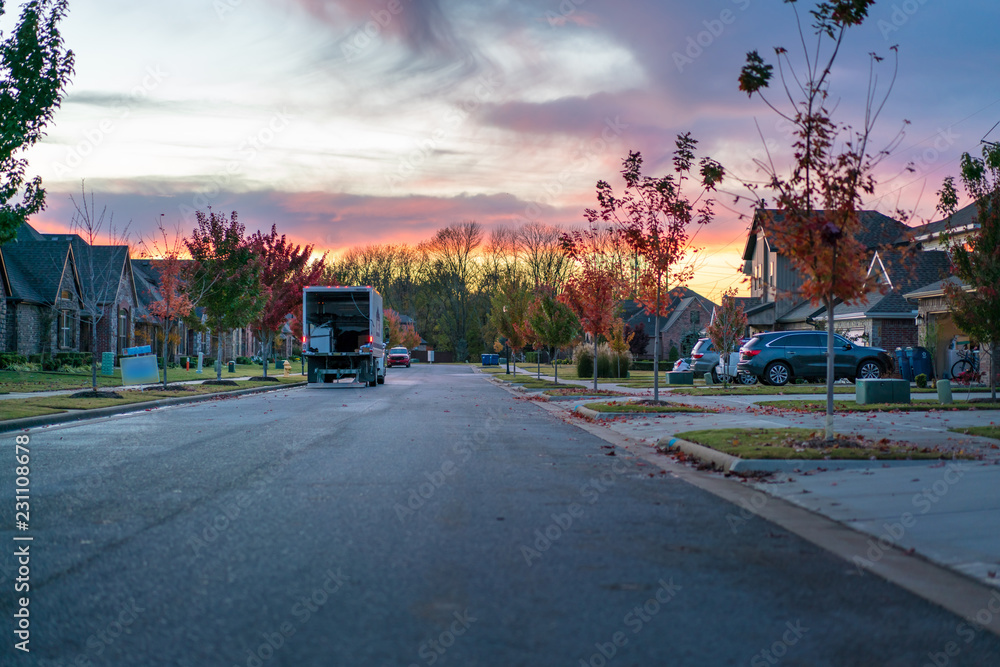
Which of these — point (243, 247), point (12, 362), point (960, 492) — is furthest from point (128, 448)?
point (12, 362)

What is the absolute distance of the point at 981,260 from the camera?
60.5 feet

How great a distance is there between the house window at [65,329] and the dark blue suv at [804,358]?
106 ft

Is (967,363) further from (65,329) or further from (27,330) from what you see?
(65,329)

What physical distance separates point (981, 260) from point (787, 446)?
35.1 ft

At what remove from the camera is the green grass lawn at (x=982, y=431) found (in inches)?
478

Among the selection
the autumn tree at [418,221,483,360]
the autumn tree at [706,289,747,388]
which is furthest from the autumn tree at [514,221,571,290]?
the autumn tree at [706,289,747,388]

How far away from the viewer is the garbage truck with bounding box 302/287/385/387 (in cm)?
A: 3156

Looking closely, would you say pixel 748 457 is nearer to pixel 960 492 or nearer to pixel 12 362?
pixel 960 492

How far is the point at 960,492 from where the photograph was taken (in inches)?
315

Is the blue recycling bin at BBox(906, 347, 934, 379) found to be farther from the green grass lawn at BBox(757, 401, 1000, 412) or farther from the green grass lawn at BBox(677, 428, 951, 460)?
the green grass lawn at BBox(677, 428, 951, 460)

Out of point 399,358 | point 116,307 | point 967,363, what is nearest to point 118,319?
point 116,307

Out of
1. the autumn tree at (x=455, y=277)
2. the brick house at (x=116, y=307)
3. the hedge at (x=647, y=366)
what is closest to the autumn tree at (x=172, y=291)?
the brick house at (x=116, y=307)

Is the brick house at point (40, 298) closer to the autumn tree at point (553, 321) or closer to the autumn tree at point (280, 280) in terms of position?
the autumn tree at point (280, 280)

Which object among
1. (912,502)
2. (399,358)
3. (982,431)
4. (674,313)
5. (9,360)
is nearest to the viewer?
(912,502)
